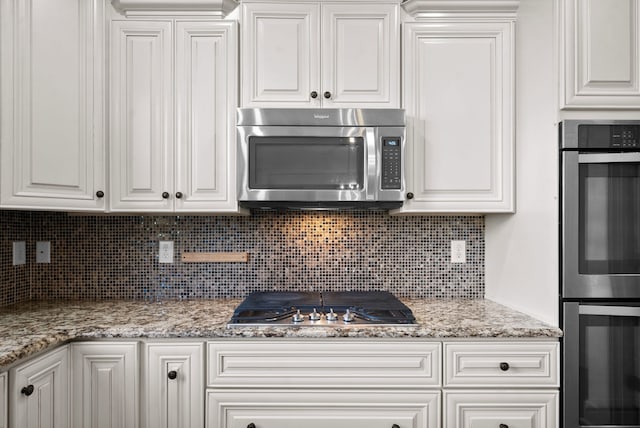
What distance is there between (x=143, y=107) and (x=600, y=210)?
200cm

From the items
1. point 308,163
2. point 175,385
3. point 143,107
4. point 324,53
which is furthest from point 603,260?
point 143,107

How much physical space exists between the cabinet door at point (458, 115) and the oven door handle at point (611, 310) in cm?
53

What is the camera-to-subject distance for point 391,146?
1862 millimetres

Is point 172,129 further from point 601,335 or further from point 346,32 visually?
point 601,335

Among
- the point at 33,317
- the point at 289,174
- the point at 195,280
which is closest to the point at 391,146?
the point at 289,174

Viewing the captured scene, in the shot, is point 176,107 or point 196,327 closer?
point 196,327

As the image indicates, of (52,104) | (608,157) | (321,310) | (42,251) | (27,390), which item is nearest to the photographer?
(27,390)

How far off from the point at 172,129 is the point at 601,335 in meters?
2.01

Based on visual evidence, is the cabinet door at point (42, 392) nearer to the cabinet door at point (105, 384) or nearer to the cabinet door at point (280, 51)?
the cabinet door at point (105, 384)

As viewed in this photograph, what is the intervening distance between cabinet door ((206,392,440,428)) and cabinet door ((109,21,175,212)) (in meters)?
0.96

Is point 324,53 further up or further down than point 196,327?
further up

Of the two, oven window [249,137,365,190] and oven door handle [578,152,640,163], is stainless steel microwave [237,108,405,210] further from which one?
oven door handle [578,152,640,163]

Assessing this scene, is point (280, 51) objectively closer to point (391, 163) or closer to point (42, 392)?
point (391, 163)

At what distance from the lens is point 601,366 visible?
1.59 m
